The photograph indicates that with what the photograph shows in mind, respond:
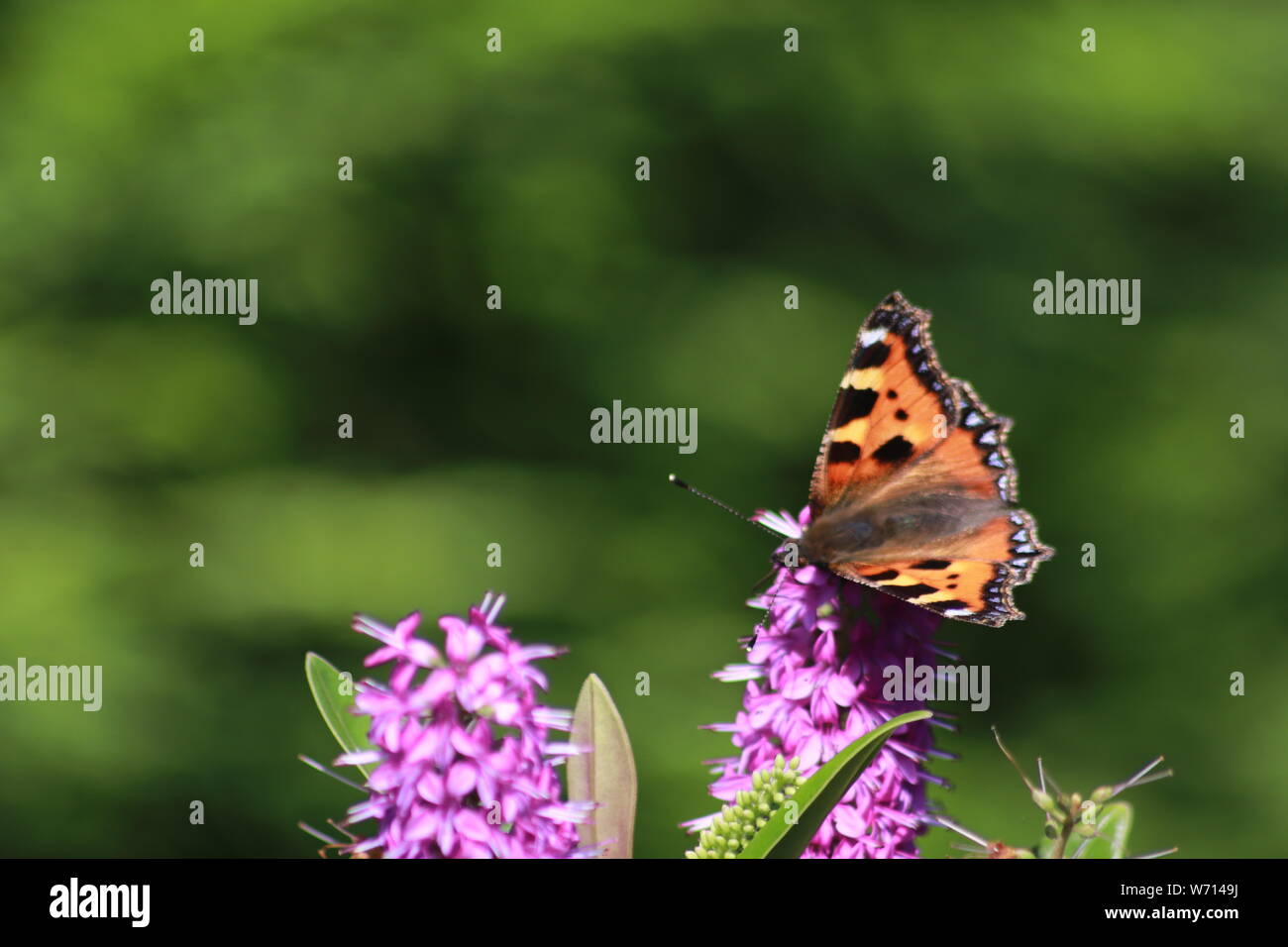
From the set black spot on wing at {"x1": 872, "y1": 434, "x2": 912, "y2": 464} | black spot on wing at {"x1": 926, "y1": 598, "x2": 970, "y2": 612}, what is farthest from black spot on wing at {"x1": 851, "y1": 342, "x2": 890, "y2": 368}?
black spot on wing at {"x1": 926, "y1": 598, "x2": 970, "y2": 612}

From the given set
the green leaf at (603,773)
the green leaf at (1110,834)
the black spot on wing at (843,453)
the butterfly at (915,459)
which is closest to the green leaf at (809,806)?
the green leaf at (603,773)

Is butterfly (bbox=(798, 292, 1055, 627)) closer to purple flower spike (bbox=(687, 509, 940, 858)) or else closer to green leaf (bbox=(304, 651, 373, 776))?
purple flower spike (bbox=(687, 509, 940, 858))

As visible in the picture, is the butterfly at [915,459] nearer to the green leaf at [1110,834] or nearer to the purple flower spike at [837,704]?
the purple flower spike at [837,704]

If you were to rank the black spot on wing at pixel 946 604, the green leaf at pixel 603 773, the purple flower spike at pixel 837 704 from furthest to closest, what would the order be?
the black spot on wing at pixel 946 604, the purple flower spike at pixel 837 704, the green leaf at pixel 603 773

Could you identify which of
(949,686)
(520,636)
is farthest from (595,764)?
→ (520,636)

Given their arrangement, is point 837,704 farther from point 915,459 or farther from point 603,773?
point 915,459
